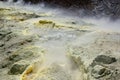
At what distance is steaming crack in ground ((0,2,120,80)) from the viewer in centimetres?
315

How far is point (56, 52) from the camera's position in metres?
4.08

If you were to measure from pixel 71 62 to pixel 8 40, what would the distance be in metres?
1.91

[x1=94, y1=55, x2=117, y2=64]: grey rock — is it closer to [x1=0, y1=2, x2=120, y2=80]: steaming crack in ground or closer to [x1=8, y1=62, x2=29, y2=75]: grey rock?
[x1=0, y1=2, x2=120, y2=80]: steaming crack in ground

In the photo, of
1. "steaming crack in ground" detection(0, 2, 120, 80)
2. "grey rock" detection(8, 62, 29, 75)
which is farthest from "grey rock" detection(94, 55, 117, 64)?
"grey rock" detection(8, 62, 29, 75)

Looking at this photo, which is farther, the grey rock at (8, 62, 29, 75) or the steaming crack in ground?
the grey rock at (8, 62, 29, 75)

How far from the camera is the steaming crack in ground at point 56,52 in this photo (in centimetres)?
315

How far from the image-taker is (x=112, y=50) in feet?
11.8

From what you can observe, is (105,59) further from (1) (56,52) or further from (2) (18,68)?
(2) (18,68)

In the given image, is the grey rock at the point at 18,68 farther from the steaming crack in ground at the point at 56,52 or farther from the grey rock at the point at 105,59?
the grey rock at the point at 105,59

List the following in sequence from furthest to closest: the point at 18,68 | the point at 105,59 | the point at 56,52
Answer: the point at 56,52
the point at 18,68
the point at 105,59

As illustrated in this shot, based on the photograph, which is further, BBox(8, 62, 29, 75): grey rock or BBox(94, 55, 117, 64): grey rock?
BBox(8, 62, 29, 75): grey rock

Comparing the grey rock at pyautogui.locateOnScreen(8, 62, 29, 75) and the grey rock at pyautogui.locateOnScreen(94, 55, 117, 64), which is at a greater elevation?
the grey rock at pyautogui.locateOnScreen(94, 55, 117, 64)

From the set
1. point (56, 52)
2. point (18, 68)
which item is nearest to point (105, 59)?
point (56, 52)

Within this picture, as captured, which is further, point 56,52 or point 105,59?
point 56,52
